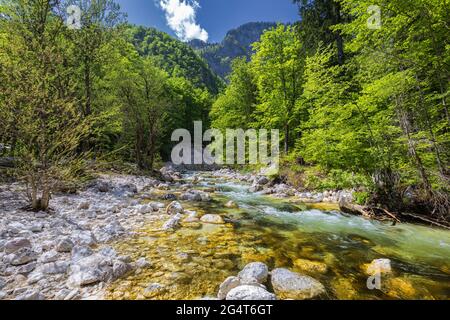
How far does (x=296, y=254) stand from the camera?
422 centimetres

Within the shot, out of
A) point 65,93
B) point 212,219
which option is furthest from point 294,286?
point 65,93

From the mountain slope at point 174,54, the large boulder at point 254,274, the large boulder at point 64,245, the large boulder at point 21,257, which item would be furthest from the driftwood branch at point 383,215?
the mountain slope at point 174,54

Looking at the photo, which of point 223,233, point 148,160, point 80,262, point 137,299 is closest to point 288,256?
point 223,233

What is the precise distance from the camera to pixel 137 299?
265 centimetres

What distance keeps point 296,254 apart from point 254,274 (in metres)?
1.42

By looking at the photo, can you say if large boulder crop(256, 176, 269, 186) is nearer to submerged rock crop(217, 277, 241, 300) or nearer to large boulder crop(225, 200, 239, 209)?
large boulder crop(225, 200, 239, 209)

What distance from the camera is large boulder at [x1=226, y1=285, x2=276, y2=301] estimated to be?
2518 millimetres

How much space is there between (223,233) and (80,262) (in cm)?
280

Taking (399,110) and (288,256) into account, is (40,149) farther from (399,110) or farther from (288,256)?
(399,110)

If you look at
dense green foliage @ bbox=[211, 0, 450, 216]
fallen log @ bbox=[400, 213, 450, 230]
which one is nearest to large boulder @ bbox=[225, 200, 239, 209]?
dense green foliage @ bbox=[211, 0, 450, 216]

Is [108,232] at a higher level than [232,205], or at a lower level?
higher

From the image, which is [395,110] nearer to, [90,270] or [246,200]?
[246,200]

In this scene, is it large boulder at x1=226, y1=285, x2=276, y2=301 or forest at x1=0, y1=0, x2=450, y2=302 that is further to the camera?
forest at x1=0, y1=0, x2=450, y2=302

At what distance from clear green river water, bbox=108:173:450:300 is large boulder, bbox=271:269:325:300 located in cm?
20
